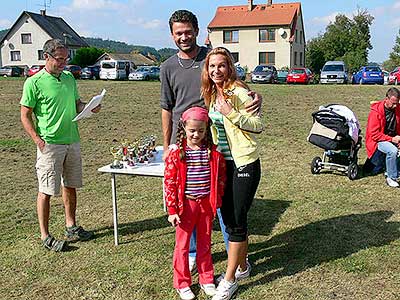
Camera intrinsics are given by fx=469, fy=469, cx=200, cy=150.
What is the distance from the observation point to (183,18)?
318 cm

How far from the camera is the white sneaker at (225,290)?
324 centimetres

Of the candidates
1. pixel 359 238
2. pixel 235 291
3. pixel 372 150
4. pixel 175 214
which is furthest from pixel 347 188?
pixel 175 214

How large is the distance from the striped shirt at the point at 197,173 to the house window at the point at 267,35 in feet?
139

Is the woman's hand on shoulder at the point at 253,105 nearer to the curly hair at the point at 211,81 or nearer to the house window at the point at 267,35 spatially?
the curly hair at the point at 211,81

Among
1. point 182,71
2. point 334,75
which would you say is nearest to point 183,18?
point 182,71

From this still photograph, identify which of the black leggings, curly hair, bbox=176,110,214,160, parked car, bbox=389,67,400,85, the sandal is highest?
parked car, bbox=389,67,400,85

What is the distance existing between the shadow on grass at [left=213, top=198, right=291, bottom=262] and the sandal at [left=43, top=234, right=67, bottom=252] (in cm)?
134

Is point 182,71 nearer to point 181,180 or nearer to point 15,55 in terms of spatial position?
point 181,180

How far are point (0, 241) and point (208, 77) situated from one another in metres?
2.68

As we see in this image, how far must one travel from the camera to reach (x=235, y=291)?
3381 mm

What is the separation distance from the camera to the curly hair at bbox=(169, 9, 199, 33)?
3188 mm

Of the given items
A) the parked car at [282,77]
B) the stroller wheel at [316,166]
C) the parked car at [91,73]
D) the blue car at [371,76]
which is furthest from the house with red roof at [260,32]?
the stroller wheel at [316,166]

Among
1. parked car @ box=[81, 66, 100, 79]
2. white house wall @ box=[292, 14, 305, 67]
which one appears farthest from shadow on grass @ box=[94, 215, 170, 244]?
white house wall @ box=[292, 14, 305, 67]

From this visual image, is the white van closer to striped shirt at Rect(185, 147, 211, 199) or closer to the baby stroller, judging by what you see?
the baby stroller
